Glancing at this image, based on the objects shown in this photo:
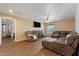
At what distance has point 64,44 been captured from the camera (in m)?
2.21

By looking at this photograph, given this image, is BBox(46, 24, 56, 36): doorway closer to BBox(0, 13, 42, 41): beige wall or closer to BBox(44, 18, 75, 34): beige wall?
BBox(44, 18, 75, 34): beige wall

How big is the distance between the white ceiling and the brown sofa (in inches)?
18.0

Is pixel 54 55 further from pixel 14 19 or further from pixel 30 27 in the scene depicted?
pixel 14 19

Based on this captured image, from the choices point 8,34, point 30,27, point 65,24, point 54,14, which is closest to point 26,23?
point 30,27

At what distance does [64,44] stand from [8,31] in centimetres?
125

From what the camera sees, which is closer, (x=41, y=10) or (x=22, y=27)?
(x=41, y=10)

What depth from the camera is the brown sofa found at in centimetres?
216

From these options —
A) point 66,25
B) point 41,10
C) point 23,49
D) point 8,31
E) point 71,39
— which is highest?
point 41,10

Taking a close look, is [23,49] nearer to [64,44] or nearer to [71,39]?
[64,44]

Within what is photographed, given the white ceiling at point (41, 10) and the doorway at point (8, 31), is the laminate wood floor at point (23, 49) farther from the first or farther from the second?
the white ceiling at point (41, 10)

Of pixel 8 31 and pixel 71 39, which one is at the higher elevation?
pixel 8 31

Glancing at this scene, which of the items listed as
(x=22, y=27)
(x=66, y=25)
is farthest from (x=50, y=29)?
(x=22, y=27)

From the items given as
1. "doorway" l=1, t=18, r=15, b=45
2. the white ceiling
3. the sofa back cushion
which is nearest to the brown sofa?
the sofa back cushion

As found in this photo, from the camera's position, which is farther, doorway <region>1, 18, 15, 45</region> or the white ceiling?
doorway <region>1, 18, 15, 45</region>
